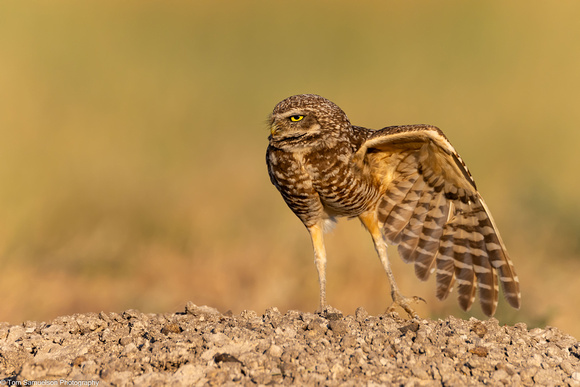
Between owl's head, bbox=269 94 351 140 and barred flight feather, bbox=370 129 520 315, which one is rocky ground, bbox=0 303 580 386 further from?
owl's head, bbox=269 94 351 140

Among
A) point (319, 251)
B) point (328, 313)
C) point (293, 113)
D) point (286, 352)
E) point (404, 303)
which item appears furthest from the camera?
point (319, 251)

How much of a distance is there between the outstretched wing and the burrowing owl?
1 centimetres

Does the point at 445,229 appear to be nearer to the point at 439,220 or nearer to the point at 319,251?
the point at 439,220

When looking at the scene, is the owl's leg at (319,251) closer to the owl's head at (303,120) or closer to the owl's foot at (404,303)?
the owl's foot at (404,303)

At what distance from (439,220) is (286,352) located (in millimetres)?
3122

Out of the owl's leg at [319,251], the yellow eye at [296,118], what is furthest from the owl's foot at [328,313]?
the yellow eye at [296,118]

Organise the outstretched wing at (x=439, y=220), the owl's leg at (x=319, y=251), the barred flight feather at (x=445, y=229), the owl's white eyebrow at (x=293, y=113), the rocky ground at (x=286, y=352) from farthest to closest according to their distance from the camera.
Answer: the owl's leg at (x=319, y=251)
the barred flight feather at (x=445, y=229)
the outstretched wing at (x=439, y=220)
the owl's white eyebrow at (x=293, y=113)
the rocky ground at (x=286, y=352)

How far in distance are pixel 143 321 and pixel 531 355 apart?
336cm

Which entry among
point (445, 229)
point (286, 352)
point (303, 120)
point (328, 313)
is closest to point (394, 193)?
point (445, 229)

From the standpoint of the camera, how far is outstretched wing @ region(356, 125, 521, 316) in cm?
647

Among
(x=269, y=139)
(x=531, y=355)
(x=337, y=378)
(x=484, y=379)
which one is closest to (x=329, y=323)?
(x=337, y=378)

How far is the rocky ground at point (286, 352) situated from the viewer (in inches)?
170

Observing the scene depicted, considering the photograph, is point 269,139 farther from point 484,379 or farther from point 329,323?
point 484,379

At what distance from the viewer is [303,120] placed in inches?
241
